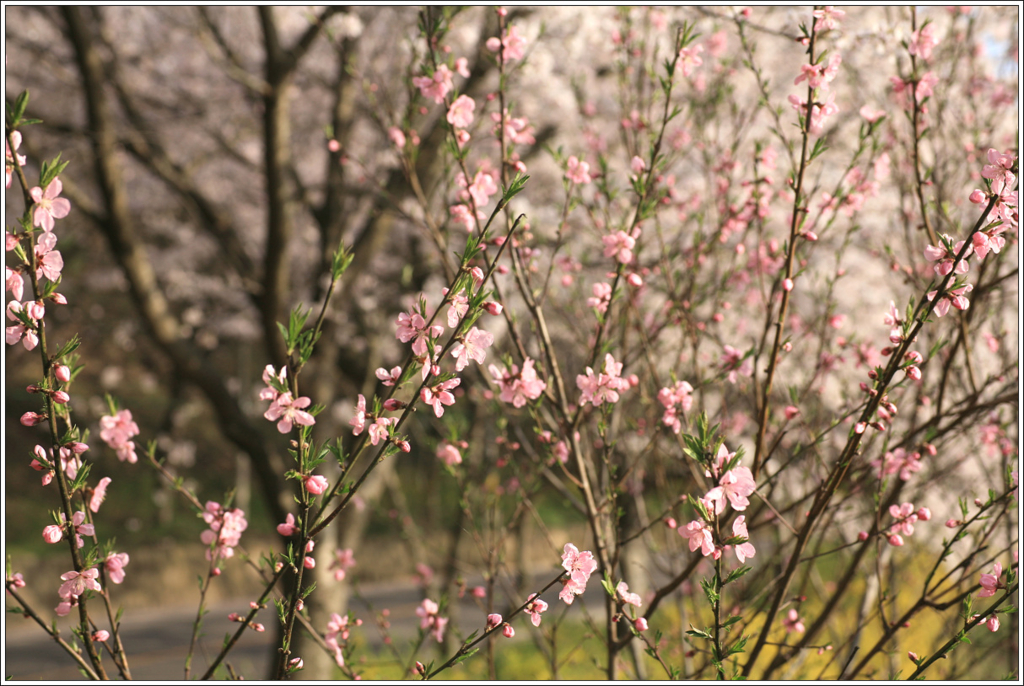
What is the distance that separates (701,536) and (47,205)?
1.53 metres

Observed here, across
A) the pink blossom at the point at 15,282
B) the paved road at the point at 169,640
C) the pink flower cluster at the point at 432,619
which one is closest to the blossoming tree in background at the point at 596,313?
the pink blossom at the point at 15,282

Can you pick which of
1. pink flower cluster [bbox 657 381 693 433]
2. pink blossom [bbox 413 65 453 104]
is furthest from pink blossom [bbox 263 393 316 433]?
pink blossom [bbox 413 65 453 104]

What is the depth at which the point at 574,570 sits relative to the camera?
164cm

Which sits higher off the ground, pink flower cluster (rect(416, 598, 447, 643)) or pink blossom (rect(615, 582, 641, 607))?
pink flower cluster (rect(416, 598, 447, 643))

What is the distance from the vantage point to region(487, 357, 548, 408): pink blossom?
2.08 m

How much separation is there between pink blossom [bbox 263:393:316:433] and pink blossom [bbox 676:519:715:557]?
842 millimetres

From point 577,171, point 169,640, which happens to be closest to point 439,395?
point 577,171

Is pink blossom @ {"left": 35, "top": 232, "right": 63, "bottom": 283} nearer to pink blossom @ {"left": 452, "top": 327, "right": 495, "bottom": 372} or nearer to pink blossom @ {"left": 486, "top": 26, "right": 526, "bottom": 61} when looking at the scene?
pink blossom @ {"left": 452, "top": 327, "right": 495, "bottom": 372}

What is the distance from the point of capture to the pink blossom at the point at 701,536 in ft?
5.01

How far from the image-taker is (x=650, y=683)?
7.96 ft

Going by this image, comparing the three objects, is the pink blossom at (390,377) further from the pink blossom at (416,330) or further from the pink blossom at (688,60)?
the pink blossom at (688,60)

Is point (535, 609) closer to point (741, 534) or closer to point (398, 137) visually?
point (741, 534)

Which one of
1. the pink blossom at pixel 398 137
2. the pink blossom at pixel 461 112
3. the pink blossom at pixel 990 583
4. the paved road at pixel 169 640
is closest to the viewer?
the pink blossom at pixel 990 583

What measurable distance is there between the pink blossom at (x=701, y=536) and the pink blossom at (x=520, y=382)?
67 cm
